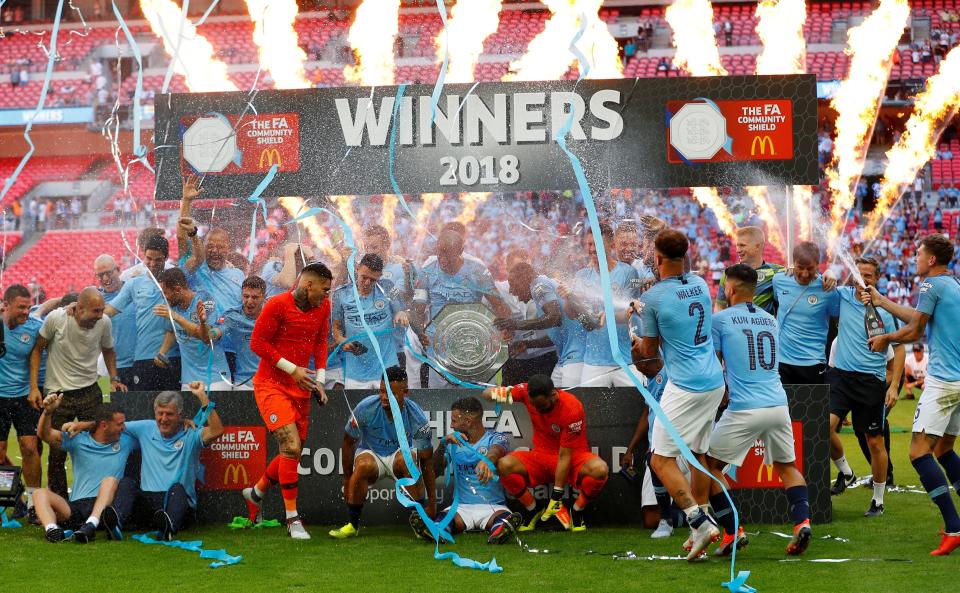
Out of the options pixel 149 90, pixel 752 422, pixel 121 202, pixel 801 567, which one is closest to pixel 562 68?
pixel 121 202

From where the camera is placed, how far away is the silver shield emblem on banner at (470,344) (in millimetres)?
8578

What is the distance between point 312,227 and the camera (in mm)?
8781

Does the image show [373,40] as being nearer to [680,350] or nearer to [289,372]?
[289,372]

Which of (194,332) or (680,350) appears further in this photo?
(194,332)

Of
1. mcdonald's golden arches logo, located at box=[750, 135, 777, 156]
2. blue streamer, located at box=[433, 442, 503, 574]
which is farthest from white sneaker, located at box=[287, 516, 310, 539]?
mcdonald's golden arches logo, located at box=[750, 135, 777, 156]

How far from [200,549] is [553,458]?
249 centimetres

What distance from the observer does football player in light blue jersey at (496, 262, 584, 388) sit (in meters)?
8.60

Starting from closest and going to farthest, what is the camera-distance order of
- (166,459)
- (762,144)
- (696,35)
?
(166,459) → (762,144) → (696,35)

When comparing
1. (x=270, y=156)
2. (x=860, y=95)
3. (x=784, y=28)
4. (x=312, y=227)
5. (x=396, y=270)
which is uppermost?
(x=784, y=28)

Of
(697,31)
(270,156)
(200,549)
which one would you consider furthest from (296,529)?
(697,31)

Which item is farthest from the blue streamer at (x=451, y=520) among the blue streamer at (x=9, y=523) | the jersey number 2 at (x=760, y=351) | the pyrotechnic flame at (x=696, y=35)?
the pyrotechnic flame at (x=696, y=35)

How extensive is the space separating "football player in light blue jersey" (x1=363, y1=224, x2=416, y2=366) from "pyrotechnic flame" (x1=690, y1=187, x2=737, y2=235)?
2.23 meters

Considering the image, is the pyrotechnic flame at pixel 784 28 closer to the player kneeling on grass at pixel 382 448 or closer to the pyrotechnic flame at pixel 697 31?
the pyrotechnic flame at pixel 697 31

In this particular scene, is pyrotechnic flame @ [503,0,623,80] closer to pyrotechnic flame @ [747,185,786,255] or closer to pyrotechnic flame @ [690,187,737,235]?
pyrotechnic flame @ [690,187,737,235]
